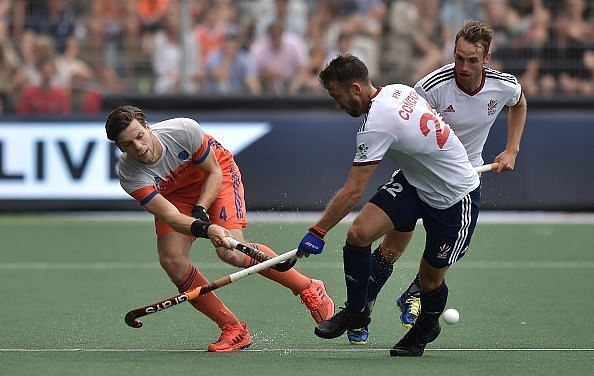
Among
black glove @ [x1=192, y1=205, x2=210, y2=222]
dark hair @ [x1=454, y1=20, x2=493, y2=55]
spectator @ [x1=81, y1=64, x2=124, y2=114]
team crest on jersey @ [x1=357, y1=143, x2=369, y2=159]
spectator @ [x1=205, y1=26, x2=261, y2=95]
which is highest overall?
dark hair @ [x1=454, y1=20, x2=493, y2=55]

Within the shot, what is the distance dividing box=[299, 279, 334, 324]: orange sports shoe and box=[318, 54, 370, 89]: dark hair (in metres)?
1.52

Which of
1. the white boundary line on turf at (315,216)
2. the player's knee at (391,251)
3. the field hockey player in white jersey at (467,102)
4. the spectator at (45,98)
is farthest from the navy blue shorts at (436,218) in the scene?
the spectator at (45,98)

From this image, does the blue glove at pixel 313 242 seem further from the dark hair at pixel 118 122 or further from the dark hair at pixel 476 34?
the dark hair at pixel 476 34

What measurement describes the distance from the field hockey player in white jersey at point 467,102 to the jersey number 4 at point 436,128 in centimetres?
78

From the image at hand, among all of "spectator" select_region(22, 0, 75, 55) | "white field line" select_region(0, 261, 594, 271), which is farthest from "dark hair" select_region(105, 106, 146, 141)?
"spectator" select_region(22, 0, 75, 55)

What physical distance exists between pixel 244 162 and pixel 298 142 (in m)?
0.61

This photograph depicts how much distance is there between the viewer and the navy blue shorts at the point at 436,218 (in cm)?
644

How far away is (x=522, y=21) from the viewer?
1352 centimetres

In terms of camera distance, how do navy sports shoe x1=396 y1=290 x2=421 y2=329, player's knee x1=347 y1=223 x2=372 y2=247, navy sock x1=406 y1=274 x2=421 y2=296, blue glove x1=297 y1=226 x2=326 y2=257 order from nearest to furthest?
blue glove x1=297 y1=226 x2=326 y2=257 < player's knee x1=347 y1=223 x2=372 y2=247 < navy sports shoe x1=396 y1=290 x2=421 y2=329 < navy sock x1=406 y1=274 x2=421 y2=296

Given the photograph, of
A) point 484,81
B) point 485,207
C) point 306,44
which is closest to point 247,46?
point 306,44

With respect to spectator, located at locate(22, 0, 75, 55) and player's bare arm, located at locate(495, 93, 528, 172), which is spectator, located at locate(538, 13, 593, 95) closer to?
spectator, located at locate(22, 0, 75, 55)

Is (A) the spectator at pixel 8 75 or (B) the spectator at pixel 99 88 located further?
(A) the spectator at pixel 8 75

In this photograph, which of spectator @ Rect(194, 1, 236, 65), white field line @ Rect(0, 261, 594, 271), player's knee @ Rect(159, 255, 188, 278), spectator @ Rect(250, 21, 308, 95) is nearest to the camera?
player's knee @ Rect(159, 255, 188, 278)

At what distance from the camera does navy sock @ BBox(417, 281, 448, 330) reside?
6.57 metres
